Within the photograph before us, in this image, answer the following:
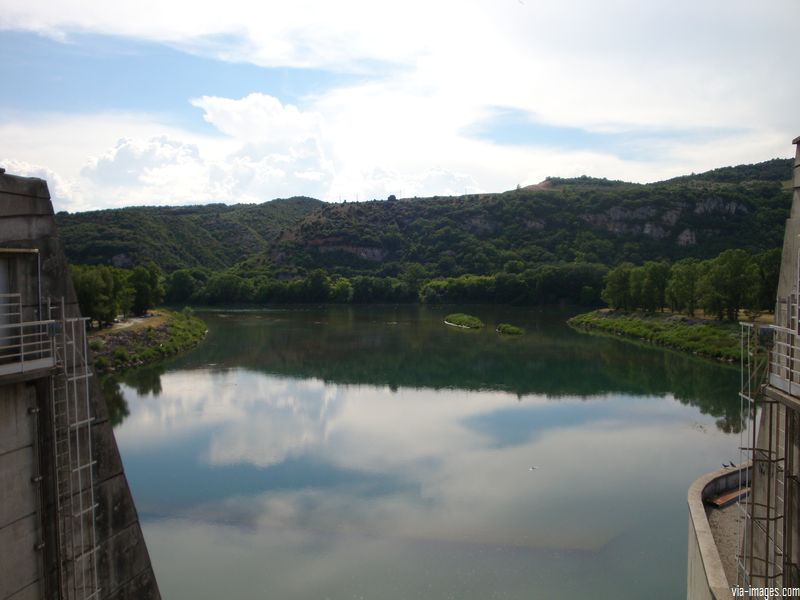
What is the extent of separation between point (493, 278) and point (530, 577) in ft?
240

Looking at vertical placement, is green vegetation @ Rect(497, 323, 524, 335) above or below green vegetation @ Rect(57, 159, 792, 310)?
below

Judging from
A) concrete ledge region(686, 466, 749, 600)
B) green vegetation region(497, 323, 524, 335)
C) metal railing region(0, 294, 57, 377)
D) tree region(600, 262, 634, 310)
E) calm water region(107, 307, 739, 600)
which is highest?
metal railing region(0, 294, 57, 377)

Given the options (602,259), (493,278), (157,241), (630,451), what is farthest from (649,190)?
(630,451)

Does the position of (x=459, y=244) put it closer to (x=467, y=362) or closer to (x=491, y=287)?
(x=491, y=287)

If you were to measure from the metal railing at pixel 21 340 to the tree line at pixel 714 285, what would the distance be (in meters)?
43.5

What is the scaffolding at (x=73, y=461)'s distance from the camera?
6.30 m

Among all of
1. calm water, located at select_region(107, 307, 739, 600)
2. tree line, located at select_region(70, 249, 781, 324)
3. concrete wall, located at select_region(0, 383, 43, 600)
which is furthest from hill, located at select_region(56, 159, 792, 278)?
concrete wall, located at select_region(0, 383, 43, 600)

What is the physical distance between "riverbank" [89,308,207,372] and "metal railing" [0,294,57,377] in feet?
93.1

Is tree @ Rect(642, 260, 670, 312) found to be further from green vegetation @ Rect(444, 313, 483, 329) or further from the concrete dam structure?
the concrete dam structure

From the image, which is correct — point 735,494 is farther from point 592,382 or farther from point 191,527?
point 592,382

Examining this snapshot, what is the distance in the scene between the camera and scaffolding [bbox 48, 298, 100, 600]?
630 centimetres

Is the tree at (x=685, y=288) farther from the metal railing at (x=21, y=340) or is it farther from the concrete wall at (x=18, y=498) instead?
the concrete wall at (x=18, y=498)

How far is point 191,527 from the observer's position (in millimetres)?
15570

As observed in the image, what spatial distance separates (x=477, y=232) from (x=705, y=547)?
10088 cm
